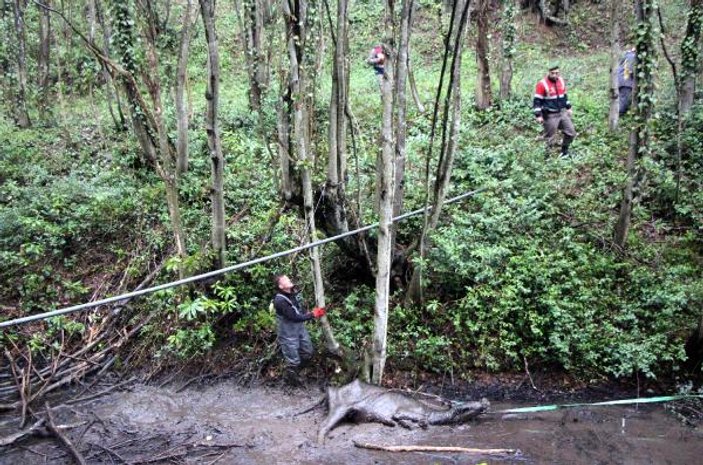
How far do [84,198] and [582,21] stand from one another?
659 inches

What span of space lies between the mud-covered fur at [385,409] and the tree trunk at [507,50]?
8.80 meters

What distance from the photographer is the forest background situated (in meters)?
7.15

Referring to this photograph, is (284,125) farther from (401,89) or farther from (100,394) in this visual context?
(100,394)

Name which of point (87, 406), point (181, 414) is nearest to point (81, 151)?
point (87, 406)

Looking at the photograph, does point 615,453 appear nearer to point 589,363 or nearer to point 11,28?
point 589,363

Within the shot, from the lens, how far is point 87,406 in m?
7.65

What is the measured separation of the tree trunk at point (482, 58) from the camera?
Answer: 12.1m

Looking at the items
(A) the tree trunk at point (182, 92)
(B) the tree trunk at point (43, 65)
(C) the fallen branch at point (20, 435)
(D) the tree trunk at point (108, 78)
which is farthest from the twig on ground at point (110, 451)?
(B) the tree trunk at point (43, 65)

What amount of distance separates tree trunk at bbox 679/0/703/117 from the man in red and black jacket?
1.93 meters

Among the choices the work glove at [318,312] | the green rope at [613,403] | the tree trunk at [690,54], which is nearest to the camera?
the green rope at [613,403]

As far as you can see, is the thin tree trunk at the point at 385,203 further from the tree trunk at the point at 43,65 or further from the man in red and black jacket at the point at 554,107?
the tree trunk at the point at 43,65

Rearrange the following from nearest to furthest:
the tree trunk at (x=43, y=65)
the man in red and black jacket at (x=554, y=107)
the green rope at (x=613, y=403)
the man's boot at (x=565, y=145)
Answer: the green rope at (x=613, y=403), the man in red and black jacket at (x=554, y=107), the man's boot at (x=565, y=145), the tree trunk at (x=43, y=65)

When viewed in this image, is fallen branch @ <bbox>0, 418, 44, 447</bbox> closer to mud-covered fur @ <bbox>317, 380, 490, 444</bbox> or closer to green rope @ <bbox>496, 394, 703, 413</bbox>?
mud-covered fur @ <bbox>317, 380, 490, 444</bbox>

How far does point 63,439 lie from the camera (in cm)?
681
